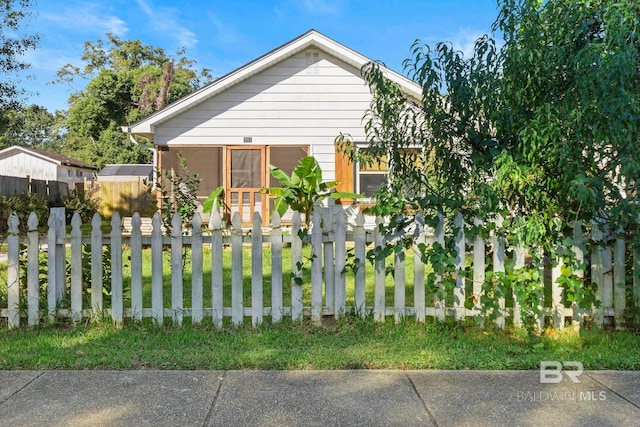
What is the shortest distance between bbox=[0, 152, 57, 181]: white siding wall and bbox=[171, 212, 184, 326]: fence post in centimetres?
3353

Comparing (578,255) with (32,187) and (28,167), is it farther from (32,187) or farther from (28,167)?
(28,167)

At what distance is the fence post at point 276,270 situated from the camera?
452 cm

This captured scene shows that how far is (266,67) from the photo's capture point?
498 inches

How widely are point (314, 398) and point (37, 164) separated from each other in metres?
36.9

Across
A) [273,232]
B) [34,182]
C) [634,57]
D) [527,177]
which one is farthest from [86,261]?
[34,182]

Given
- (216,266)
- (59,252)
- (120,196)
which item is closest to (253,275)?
(216,266)

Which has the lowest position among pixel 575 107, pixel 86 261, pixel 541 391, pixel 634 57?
pixel 541 391

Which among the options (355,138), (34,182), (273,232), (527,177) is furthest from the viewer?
(34,182)

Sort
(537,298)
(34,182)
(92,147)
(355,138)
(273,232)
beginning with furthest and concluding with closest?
(92,147)
(34,182)
(355,138)
(273,232)
(537,298)

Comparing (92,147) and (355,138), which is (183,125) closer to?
(355,138)

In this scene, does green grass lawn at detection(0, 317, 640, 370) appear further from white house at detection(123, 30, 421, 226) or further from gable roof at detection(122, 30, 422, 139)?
gable roof at detection(122, 30, 422, 139)

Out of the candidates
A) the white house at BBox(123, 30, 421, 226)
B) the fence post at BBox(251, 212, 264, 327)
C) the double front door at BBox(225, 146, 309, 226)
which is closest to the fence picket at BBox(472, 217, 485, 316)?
the fence post at BBox(251, 212, 264, 327)

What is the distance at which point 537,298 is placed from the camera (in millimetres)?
4195

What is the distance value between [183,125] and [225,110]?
117cm
